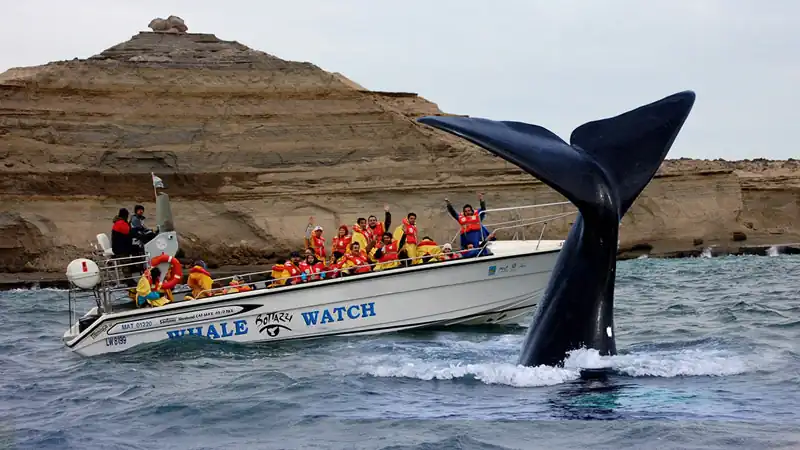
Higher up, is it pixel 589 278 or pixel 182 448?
pixel 589 278

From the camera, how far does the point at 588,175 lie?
8000mm

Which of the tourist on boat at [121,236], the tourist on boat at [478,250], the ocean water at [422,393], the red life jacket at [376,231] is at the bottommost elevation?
the ocean water at [422,393]

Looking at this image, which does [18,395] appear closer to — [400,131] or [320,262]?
[320,262]

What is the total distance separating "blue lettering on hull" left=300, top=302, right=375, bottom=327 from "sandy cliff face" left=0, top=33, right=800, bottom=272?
970 inches

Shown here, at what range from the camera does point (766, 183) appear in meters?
50.6

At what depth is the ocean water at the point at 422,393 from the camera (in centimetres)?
808

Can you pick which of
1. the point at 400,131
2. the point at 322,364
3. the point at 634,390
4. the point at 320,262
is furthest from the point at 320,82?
the point at 634,390

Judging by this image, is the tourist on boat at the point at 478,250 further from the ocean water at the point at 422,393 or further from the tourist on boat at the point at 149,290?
the tourist on boat at the point at 149,290

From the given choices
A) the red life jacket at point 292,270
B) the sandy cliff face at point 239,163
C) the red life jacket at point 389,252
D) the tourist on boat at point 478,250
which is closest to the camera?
the red life jacket at point 292,270

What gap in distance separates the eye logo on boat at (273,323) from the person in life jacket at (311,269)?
0.60m

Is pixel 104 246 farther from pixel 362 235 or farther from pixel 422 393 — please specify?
pixel 422 393

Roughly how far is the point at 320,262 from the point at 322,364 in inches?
121

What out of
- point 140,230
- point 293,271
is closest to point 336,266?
point 293,271

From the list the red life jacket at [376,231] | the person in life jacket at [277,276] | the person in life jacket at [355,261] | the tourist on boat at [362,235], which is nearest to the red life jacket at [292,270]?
the person in life jacket at [277,276]
